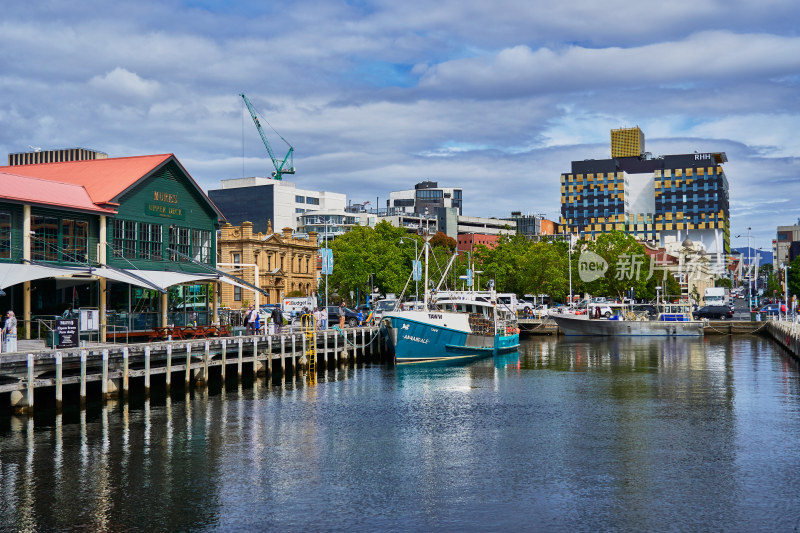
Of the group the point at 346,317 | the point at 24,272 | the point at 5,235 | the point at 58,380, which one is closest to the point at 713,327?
the point at 346,317

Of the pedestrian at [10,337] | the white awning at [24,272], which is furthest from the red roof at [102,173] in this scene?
the pedestrian at [10,337]

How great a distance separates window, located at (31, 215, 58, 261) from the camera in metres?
43.2

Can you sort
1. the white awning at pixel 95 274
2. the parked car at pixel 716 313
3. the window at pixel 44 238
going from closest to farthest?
1. the white awning at pixel 95 274
2. the window at pixel 44 238
3. the parked car at pixel 716 313

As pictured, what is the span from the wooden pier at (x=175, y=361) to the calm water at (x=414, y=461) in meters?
1.37

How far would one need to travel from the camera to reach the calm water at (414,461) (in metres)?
20.3

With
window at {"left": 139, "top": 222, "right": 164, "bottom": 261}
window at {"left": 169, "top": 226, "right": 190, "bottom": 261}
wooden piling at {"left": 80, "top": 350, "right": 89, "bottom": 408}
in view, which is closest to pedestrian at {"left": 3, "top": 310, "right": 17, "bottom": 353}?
wooden piling at {"left": 80, "top": 350, "right": 89, "bottom": 408}

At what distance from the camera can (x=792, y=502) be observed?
21281 mm

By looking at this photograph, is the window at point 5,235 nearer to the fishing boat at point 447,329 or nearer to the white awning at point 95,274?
the white awning at point 95,274

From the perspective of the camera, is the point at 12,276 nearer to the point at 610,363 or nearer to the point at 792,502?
the point at 792,502

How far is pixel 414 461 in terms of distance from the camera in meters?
26.0

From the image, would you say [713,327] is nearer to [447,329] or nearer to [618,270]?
[618,270]

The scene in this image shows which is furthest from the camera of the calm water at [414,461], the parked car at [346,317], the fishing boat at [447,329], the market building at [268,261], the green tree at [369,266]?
the green tree at [369,266]

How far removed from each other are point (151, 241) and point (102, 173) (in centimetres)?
507

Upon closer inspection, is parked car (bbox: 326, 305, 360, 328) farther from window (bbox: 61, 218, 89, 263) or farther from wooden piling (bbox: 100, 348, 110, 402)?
wooden piling (bbox: 100, 348, 110, 402)
